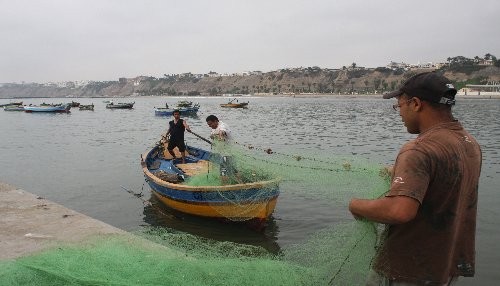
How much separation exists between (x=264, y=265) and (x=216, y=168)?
19.7 ft

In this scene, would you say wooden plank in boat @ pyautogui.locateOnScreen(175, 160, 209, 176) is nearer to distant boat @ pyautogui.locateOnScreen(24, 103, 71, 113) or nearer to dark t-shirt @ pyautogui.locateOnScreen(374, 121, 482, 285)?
dark t-shirt @ pyautogui.locateOnScreen(374, 121, 482, 285)

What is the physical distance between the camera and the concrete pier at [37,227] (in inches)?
239

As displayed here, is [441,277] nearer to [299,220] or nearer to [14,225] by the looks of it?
[14,225]

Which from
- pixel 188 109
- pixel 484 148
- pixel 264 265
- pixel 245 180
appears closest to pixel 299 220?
pixel 245 180

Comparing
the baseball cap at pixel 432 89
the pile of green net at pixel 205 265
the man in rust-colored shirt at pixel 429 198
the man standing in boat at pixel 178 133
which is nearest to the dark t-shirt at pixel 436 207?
the man in rust-colored shirt at pixel 429 198

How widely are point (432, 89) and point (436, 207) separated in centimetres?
64

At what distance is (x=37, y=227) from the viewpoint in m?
6.98

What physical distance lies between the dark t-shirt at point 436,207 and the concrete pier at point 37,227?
179 inches

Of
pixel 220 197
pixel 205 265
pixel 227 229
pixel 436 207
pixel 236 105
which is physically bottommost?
pixel 236 105

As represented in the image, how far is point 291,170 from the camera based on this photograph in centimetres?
809

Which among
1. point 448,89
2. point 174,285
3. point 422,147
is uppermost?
point 448,89

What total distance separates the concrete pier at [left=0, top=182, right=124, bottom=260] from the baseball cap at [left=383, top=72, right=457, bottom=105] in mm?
4774

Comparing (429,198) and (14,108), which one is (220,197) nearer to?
(429,198)

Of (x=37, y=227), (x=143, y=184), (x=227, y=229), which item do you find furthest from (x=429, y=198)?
(x=143, y=184)
